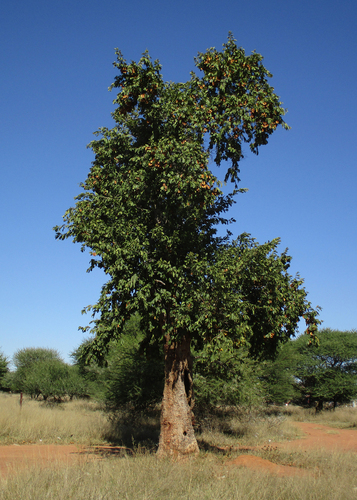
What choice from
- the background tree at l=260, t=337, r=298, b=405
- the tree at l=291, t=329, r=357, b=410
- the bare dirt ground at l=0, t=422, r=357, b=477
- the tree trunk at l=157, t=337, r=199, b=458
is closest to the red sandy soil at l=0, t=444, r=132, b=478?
the bare dirt ground at l=0, t=422, r=357, b=477

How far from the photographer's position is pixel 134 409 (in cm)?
1914

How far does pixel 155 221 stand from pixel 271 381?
20.1 metres

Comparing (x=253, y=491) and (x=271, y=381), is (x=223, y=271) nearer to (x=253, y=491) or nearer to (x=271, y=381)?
(x=253, y=491)

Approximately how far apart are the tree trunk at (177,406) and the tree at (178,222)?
1.2 inches

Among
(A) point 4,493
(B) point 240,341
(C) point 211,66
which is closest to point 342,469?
(B) point 240,341

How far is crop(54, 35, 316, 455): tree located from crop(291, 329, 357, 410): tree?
80.9ft

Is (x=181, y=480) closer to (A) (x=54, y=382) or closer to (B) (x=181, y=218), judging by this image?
Answer: (B) (x=181, y=218)

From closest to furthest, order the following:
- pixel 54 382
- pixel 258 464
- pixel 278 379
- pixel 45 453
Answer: pixel 258 464 → pixel 45 453 → pixel 278 379 → pixel 54 382

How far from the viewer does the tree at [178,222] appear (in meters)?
10.5

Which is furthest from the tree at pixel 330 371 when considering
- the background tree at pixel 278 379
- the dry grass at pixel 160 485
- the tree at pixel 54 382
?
the dry grass at pixel 160 485

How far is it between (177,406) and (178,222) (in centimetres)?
572

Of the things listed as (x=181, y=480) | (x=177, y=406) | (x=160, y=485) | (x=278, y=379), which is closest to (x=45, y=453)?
(x=177, y=406)

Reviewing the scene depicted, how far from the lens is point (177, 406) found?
11539 millimetres

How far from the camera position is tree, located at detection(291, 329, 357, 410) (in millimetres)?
34000
